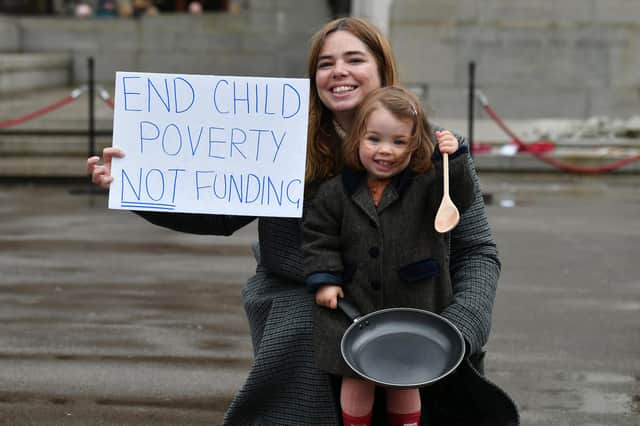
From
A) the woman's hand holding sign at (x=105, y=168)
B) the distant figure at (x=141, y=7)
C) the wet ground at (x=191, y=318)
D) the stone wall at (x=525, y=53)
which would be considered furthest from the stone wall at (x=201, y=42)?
the woman's hand holding sign at (x=105, y=168)

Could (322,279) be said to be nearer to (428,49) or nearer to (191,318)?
(191,318)

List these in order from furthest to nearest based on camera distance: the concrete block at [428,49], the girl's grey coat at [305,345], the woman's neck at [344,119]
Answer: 1. the concrete block at [428,49]
2. the woman's neck at [344,119]
3. the girl's grey coat at [305,345]

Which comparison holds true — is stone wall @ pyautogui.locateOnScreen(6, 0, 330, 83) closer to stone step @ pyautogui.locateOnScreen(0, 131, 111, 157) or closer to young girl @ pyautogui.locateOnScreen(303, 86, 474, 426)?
stone step @ pyautogui.locateOnScreen(0, 131, 111, 157)

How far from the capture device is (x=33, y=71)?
68.4ft

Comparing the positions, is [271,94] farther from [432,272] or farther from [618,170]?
[618,170]

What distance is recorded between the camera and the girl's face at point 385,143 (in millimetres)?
3959

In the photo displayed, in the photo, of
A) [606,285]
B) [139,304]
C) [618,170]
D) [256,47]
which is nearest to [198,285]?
[139,304]

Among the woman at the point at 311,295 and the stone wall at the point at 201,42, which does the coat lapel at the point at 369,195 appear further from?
the stone wall at the point at 201,42

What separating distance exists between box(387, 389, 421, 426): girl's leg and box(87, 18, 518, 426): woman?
0.48 feet

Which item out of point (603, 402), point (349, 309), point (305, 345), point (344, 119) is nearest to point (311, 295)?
point (305, 345)

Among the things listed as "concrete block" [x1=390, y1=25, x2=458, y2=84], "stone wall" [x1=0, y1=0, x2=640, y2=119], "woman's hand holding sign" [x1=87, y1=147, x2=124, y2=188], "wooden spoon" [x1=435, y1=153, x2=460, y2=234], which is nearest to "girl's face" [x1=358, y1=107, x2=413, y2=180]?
"wooden spoon" [x1=435, y1=153, x2=460, y2=234]

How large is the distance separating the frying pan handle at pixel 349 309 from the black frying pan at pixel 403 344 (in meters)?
0.02

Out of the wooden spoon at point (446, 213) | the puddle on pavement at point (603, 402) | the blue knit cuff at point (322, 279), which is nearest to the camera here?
the wooden spoon at point (446, 213)

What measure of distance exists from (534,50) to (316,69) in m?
13.7
